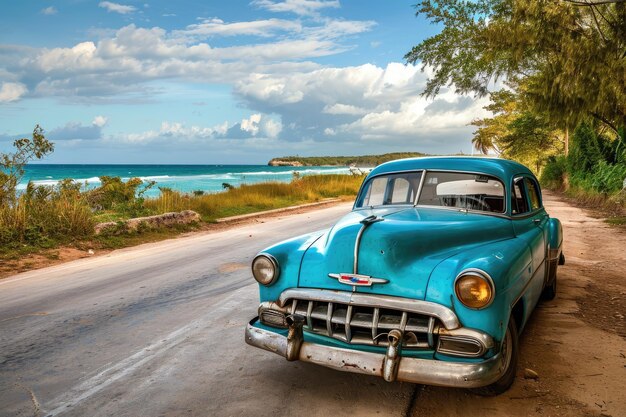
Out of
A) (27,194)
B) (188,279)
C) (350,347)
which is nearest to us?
(350,347)

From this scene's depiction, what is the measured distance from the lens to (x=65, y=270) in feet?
28.4

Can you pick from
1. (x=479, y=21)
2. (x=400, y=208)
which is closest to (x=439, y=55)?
(x=479, y=21)

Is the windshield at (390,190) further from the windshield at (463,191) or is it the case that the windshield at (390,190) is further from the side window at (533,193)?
the side window at (533,193)

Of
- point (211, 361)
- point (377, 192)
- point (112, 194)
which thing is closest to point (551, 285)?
point (377, 192)

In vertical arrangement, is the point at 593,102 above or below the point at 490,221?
above

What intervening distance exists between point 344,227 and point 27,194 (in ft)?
34.3

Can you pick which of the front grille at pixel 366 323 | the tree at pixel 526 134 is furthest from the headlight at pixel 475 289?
the tree at pixel 526 134

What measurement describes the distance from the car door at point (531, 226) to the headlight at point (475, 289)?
1.11 meters

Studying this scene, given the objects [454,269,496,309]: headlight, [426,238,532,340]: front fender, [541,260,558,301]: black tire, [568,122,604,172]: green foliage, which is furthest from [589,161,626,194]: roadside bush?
[454,269,496,309]: headlight

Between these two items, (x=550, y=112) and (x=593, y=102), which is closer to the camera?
(x=593, y=102)

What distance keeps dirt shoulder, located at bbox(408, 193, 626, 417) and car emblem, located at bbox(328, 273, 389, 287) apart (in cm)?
89

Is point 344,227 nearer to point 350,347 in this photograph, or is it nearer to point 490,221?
point 350,347

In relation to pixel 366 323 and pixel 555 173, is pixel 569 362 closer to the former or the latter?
pixel 366 323

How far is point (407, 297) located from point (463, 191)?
1749mm
